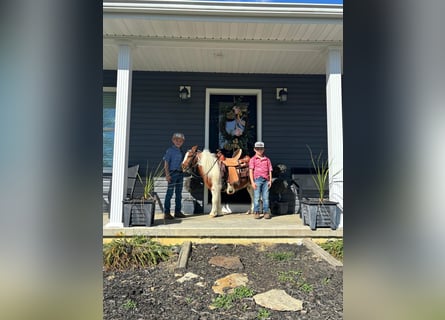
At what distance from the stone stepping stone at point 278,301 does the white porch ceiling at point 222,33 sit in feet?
10.4

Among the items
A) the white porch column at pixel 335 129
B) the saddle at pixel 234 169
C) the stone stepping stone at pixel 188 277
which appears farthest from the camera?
the saddle at pixel 234 169

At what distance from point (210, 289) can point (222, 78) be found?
163 inches

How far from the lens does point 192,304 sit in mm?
2256

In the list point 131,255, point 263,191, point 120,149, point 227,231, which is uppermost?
point 120,149

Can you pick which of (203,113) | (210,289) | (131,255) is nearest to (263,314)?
(210,289)

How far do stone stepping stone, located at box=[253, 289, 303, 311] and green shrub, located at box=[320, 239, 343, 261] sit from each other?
123 centimetres

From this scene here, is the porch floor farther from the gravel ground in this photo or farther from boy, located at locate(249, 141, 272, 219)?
boy, located at locate(249, 141, 272, 219)

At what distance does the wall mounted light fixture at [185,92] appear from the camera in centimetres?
562

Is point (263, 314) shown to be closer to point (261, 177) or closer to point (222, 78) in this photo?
point (261, 177)

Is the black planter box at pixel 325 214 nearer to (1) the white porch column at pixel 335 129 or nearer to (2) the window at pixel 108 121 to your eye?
(1) the white porch column at pixel 335 129

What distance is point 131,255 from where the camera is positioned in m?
3.10

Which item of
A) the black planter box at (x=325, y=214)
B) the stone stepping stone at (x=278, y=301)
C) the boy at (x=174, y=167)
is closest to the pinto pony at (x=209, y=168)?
the boy at (x=174, y=167)
